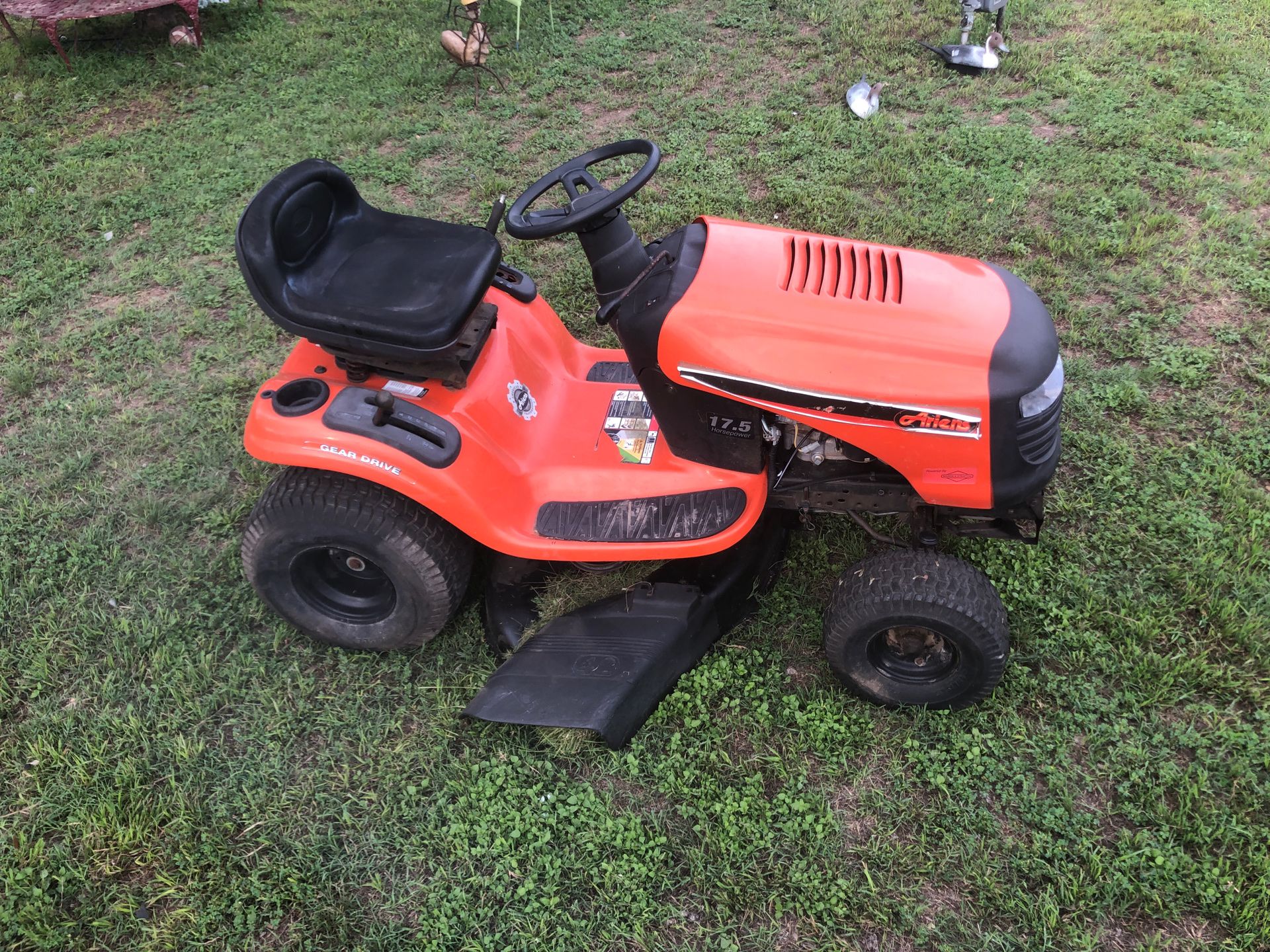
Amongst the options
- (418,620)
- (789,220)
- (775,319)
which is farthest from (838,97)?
(418,620)

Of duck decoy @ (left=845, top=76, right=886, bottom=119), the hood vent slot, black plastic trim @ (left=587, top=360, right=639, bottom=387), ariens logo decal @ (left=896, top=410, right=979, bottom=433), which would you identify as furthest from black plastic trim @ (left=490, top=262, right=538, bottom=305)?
duck decoy @ (left=845, top=76, right=886, bottom=119)

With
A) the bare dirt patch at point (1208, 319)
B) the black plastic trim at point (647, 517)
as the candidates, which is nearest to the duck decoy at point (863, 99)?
the bare dirt patch at point (1208, 319)

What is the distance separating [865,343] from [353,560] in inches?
71.2

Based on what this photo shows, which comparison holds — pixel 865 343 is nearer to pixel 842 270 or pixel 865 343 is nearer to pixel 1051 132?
pixel 842 270

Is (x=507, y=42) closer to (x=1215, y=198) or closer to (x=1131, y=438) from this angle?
(x=1215, y=198)

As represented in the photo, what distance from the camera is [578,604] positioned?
114 inches

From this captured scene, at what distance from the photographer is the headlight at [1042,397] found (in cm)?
232

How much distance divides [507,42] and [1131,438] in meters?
5.13

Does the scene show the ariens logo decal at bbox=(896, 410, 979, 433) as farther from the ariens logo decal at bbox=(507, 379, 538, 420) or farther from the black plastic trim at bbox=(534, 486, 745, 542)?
the ariens logo decal at bbox=(507, 379, 538, 420)

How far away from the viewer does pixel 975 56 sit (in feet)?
18.5

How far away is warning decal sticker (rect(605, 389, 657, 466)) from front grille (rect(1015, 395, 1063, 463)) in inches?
43.6

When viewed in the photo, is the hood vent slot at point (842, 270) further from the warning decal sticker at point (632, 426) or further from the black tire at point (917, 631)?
the black tire at point (917, 631)

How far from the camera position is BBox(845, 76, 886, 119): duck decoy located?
536 cm

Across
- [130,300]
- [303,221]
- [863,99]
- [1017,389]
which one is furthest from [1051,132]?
[130,300]
